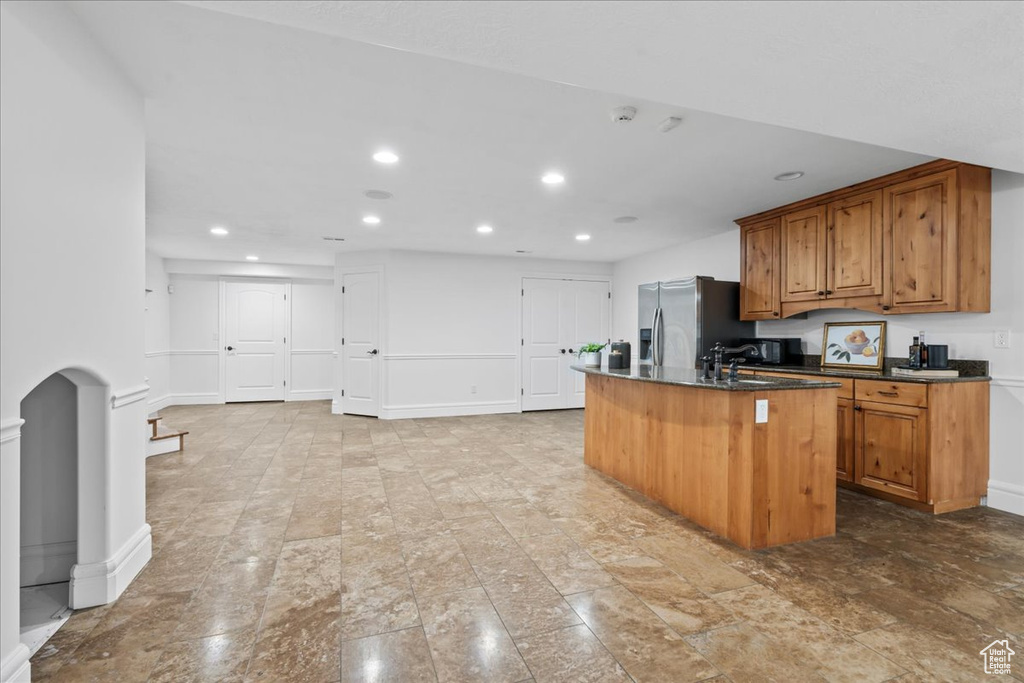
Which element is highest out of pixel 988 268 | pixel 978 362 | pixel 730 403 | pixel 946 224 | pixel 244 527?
pixel 946 224

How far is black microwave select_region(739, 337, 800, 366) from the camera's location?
4.66 m

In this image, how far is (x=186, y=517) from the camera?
3.01 m

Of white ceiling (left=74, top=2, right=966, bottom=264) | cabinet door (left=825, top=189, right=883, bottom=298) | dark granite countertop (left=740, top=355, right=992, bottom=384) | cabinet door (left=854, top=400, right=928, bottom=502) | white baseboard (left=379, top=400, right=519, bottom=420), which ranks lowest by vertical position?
white baseboard (left=379, top=400, right=519, bottom=420)

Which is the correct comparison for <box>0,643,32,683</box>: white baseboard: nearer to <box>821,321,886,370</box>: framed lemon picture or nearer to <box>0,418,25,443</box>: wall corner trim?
<box>0,418,25,443</box>: wall corner trim

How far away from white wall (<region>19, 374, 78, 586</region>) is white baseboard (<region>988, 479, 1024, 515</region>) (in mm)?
5447

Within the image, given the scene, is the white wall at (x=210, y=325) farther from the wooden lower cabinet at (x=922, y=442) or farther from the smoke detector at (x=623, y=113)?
the wooden lower cabinet at (x=922, y=442)

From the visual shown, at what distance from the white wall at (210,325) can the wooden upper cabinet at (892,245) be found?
7.22 m

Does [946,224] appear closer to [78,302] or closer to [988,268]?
[988,268]

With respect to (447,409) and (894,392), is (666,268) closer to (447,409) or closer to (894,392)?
(894,392)

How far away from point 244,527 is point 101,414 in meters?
1.18

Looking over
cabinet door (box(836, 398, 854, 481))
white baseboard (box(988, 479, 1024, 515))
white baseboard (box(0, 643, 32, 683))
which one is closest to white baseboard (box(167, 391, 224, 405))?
white baseboard (box(0, 643, 32, 683))

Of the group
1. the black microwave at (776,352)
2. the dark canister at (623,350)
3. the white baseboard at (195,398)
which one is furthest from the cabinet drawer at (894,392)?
the white baseboard at (195,398)

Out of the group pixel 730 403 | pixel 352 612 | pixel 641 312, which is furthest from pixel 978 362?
pixel 352 612

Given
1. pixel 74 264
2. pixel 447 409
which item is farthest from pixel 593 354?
pixel 74 264
